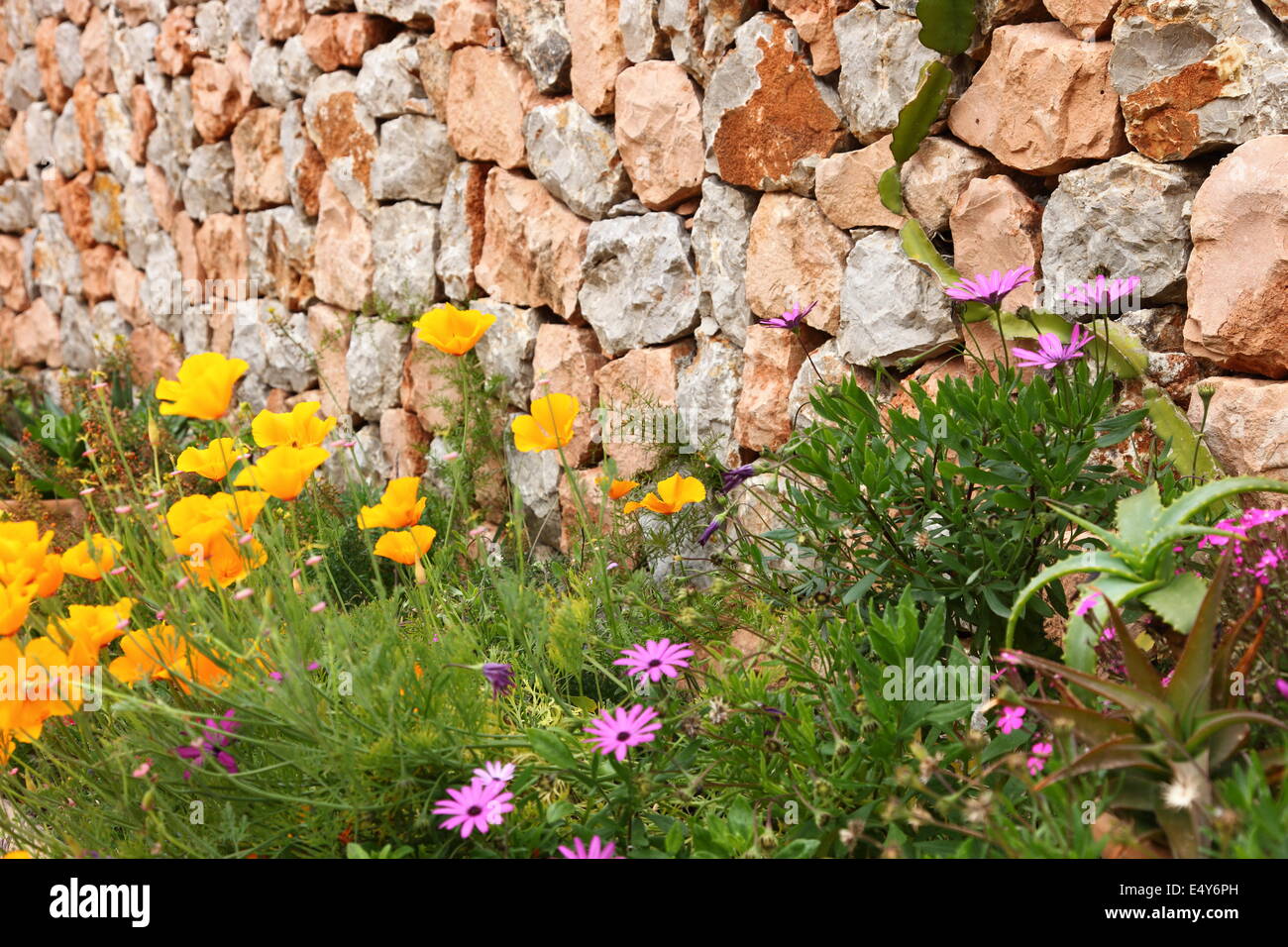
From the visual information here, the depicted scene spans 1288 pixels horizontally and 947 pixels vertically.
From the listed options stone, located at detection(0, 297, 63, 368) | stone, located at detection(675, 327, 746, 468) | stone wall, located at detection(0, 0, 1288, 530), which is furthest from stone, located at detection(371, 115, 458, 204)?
stone, located at detection(0, 297, 63, 368)

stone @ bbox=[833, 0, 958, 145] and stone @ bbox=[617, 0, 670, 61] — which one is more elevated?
stone @ bbox=[617, 0, 670, 61]

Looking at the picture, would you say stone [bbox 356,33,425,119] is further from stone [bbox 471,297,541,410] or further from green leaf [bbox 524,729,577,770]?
green leaf [bbox 524,729,577,770]

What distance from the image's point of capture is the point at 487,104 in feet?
10.7

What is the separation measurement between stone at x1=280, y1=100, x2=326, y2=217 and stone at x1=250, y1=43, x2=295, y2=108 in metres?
0.07

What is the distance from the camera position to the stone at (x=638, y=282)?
109 inches

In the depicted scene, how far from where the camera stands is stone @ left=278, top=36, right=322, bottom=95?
3.98m

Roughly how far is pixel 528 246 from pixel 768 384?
101 centimetres

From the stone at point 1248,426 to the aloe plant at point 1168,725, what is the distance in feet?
1.95

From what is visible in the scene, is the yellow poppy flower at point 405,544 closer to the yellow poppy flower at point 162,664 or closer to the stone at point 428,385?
the yellow poppy flower at point 162,664

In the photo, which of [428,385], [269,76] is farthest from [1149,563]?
[269,76]

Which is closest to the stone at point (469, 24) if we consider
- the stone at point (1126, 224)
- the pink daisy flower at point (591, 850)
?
the stone at point (1126, 224)

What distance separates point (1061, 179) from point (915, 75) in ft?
1.29
